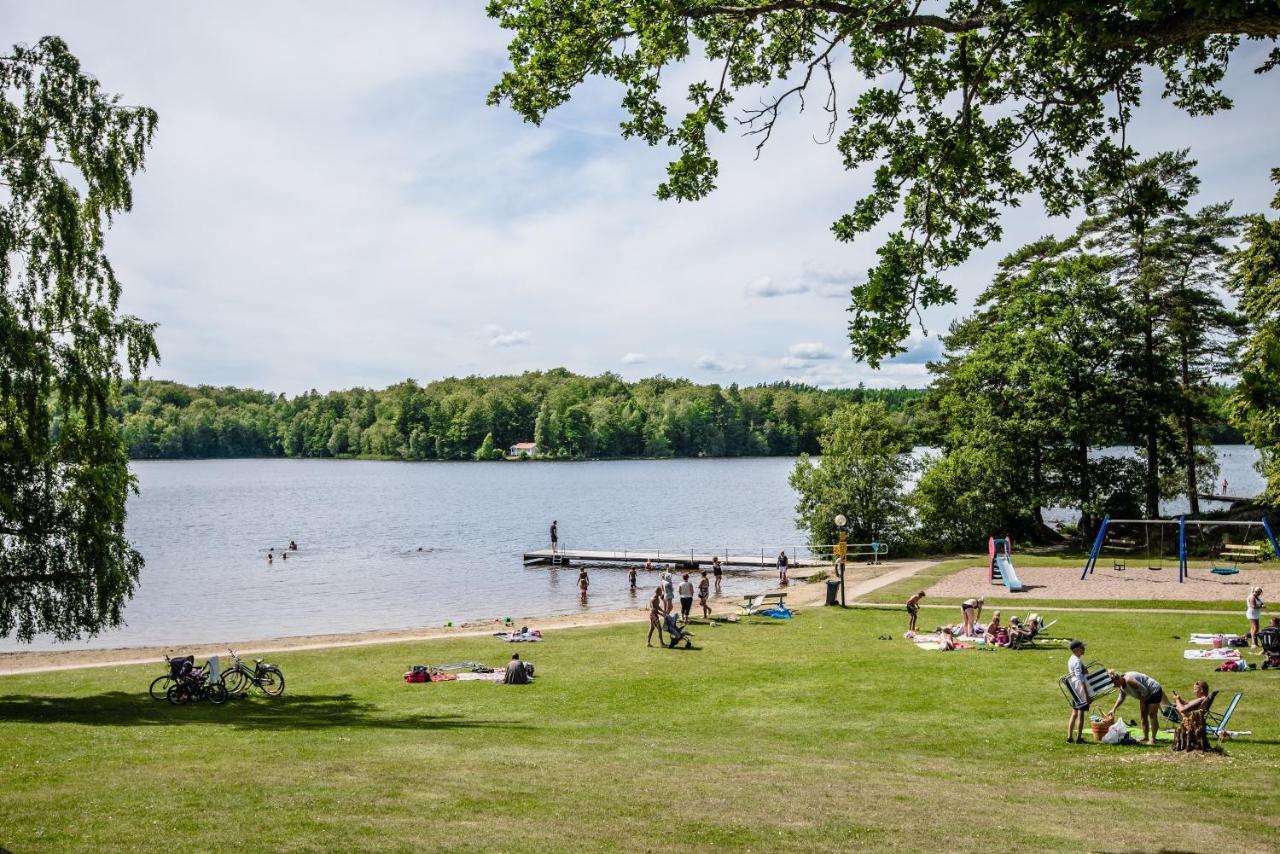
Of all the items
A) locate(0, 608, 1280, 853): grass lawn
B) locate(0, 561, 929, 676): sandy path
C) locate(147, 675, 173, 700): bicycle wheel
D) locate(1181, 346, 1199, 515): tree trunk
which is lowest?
locate(0, 561, 929, 676): sandy path

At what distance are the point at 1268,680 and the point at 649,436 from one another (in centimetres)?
17689

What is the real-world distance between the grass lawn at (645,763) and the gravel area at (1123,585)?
880 cm

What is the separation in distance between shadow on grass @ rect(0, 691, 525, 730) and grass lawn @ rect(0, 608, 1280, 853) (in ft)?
0.36

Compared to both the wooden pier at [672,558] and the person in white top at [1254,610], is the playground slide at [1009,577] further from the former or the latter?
the wooden pier at [672,558]

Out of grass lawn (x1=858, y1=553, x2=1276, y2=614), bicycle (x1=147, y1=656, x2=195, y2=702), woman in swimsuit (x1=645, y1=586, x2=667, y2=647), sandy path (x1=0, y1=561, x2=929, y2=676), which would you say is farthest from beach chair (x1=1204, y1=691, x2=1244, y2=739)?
bicycle (x1=147, y1=656, x2=195, y2=702)

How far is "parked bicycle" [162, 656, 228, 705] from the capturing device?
1923 centimetres

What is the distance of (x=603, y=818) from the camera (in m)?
10.2

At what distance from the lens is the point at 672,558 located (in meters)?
56.5

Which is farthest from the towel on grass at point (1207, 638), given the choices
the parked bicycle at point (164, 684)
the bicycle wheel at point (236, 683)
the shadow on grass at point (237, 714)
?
the parked bicycle at point (164, 684)

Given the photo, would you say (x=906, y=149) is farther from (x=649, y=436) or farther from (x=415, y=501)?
(x=649, y=436)

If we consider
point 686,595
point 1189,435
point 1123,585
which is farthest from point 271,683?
point 1189,435

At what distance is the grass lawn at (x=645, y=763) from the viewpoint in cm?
969

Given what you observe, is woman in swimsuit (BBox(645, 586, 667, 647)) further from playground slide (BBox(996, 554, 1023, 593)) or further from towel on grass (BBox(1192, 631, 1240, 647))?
playground slide (BBox(996, 554, 1023, 593))

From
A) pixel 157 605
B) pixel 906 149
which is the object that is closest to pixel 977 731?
pixel 906 149
